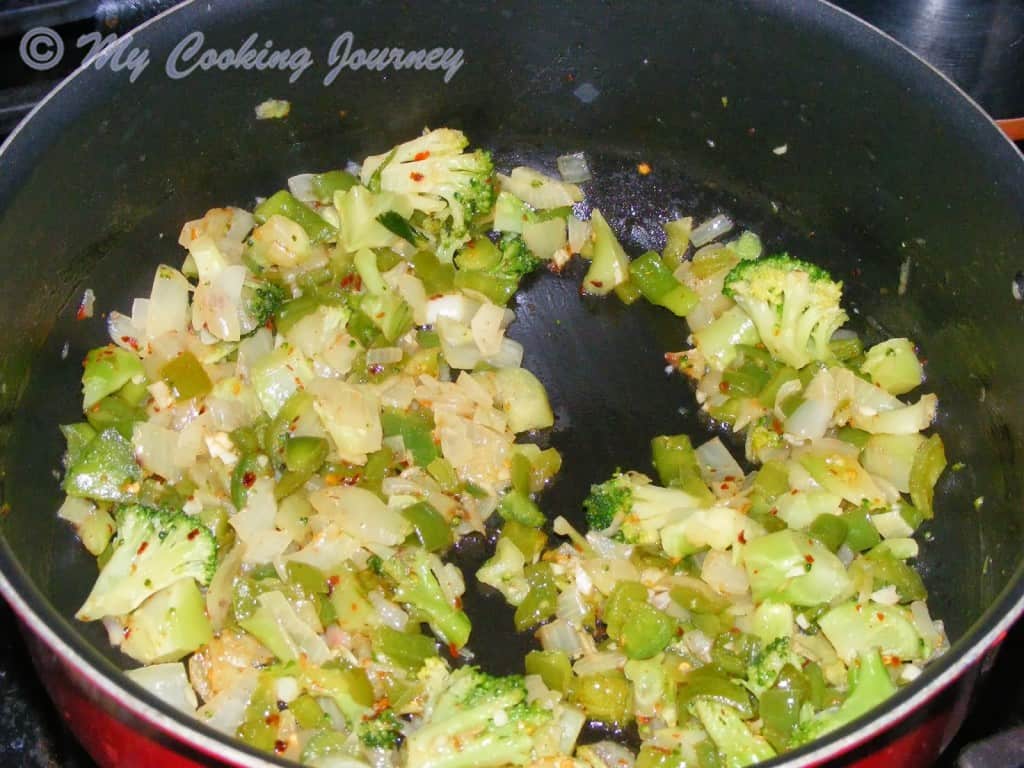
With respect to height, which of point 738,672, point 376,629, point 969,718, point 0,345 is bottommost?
point 969,718

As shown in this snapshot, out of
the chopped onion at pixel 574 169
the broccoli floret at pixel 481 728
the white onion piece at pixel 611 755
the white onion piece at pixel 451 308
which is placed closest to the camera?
the broccoli floret at pixel 481 728

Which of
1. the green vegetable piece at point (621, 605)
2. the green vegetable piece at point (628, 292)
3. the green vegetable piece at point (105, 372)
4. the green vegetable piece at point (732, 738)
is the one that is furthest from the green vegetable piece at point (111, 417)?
the green vegetable piece at point (732, 738)

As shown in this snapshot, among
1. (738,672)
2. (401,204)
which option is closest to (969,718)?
(738,672)

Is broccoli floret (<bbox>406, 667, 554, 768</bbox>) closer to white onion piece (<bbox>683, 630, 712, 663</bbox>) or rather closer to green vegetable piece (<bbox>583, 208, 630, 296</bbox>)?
white onion piece (<bbox>683, 630, 712, 663</bbox>)

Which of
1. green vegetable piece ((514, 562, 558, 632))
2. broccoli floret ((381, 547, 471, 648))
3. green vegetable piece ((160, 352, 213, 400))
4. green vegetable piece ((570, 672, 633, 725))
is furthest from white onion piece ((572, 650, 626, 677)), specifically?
green vegetable piece ((160, 352, 213, 400))

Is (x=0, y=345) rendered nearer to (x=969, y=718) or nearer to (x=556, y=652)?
(x=556, y=652)

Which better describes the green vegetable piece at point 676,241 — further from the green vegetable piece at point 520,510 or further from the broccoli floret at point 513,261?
the green vegetable piece at point 520,510
